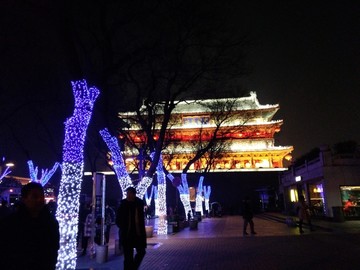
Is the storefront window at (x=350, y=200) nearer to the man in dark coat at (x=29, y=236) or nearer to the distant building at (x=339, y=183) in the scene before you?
the distant building at (x=339, y=183)

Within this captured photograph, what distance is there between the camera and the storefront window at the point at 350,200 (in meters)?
21.4

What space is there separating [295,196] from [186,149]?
2110 cm

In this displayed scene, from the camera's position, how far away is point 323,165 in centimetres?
2202

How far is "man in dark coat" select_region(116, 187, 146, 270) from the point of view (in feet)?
20.7

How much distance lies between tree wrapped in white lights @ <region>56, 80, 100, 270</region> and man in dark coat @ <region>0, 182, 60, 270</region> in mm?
4134

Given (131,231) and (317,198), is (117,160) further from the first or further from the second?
(317,198)

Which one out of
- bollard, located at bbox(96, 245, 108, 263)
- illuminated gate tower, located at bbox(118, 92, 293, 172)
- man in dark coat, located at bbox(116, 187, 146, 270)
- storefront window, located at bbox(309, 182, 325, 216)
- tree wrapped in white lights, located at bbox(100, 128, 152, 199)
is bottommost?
bollard, located at bbox(96, 245, 108, 263)

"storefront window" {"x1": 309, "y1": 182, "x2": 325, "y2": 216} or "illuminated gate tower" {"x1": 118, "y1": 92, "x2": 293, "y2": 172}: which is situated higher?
"illuminated gate tower" {"x1": 118, "y1": 92, "x2": 293, "y2": 172}

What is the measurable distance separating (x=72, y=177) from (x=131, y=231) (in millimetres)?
1842

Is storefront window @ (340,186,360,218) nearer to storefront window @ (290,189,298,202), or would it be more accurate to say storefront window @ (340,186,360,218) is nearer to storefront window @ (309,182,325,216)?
storefront window @ (309,182,325,216)

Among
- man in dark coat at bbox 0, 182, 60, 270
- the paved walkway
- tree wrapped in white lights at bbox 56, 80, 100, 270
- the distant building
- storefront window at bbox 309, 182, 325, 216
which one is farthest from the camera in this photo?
→ storefront window at bbox 309, 182, 325, 216

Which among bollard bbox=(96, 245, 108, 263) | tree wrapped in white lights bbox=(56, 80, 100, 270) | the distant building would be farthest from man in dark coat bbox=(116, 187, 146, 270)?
the distant building

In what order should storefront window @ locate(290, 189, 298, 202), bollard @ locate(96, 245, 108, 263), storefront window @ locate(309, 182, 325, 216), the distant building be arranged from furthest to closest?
1. storefront window @ locate(290, 189, 298, 202)
2. storefront window @ locate(309, 182, 325, 216)
3. the distant building
4. bollard @ locate(96, 245, 108, 263)

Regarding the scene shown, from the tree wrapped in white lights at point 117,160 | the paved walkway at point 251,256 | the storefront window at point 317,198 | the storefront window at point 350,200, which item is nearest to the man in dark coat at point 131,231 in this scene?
the paved walkway at point 251,256
